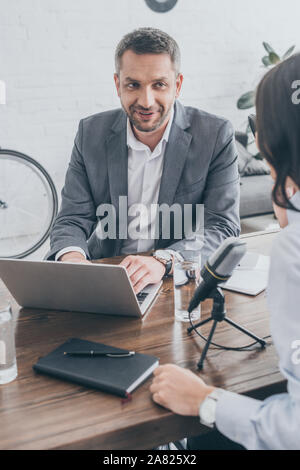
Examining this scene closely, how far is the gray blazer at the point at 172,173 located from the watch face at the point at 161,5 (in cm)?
206

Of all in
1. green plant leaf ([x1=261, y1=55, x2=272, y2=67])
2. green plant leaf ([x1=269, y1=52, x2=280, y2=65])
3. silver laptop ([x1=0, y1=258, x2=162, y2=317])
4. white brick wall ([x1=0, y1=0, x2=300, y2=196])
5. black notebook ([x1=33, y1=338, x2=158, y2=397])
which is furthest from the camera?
green plant leaf ([x1=261, y1=55, x2=272, y2=67])

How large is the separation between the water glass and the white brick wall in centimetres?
259

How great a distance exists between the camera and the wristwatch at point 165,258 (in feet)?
4.15

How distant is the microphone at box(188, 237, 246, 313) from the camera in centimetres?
83

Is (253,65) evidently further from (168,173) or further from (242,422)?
(242,422)

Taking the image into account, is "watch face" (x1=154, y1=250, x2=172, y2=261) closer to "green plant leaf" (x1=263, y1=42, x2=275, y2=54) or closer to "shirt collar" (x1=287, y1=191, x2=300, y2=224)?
"shirt collar" (x1=287, y1=191, x2=300, y2=224)

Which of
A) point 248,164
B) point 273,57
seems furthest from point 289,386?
point 273,57

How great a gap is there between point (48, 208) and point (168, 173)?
1.90 m

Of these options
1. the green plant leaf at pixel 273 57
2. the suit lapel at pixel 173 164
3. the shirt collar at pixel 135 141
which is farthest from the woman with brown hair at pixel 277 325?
the green plant leaf at pixel 273 57

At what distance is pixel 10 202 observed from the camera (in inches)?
129

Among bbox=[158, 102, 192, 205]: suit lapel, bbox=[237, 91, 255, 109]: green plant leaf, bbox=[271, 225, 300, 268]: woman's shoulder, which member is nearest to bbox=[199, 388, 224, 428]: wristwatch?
bbox=[271, 225, 300, 268]: woman's shoulder

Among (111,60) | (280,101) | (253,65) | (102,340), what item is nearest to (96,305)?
(102,340)

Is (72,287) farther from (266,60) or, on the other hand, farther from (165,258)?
(266,60)

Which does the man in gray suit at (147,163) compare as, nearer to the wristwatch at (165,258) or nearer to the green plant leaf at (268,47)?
the wristwatch at (165,258)
